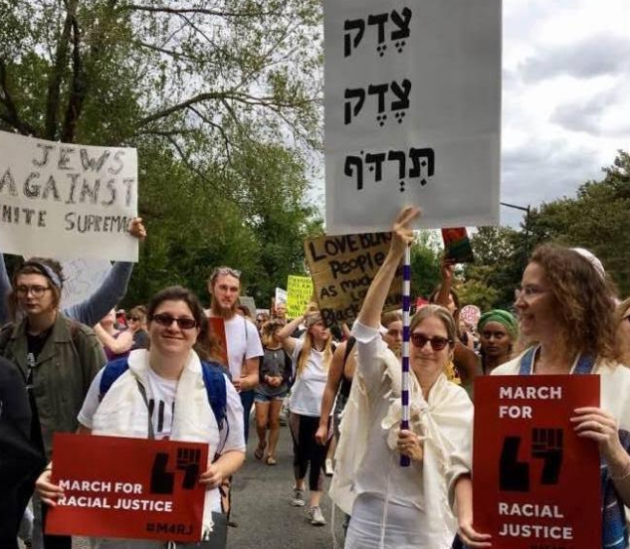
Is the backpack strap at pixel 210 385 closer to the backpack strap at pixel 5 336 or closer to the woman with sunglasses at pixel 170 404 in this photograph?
the woman with sunglasses at pixel 170 404

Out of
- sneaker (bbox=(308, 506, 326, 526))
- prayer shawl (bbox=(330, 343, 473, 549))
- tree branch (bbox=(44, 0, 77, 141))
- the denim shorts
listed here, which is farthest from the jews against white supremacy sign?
tree branch (bbox=(44, 0, 77, 141))

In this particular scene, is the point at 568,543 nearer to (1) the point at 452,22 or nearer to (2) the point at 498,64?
(2) the point at 498,64

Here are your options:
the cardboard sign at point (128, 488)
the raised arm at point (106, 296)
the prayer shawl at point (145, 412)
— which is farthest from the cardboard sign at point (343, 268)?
the cardboard sign at point (128, 488)

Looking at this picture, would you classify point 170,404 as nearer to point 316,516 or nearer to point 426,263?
point 316,516

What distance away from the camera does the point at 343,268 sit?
15.9ft

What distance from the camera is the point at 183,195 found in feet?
57.5

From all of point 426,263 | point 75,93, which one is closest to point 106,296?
point 75,93

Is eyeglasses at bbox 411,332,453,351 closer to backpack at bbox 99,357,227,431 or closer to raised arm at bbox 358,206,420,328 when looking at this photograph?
raised arm at bbox 358,206,420,328

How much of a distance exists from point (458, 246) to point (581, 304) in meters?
2.42

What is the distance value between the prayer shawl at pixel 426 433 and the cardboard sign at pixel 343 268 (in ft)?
4.19

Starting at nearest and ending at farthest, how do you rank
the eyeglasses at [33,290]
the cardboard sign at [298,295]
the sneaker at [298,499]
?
the eyeglasses at [33,290]
the sneaker at [298,499]
the cardboard sign at [298,295]

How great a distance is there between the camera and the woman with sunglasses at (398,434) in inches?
132

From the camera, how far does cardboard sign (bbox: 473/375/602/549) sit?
239cm

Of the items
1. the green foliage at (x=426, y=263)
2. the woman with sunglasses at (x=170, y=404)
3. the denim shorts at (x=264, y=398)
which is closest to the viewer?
the woman with sunglasses at (x=170, y=404)
